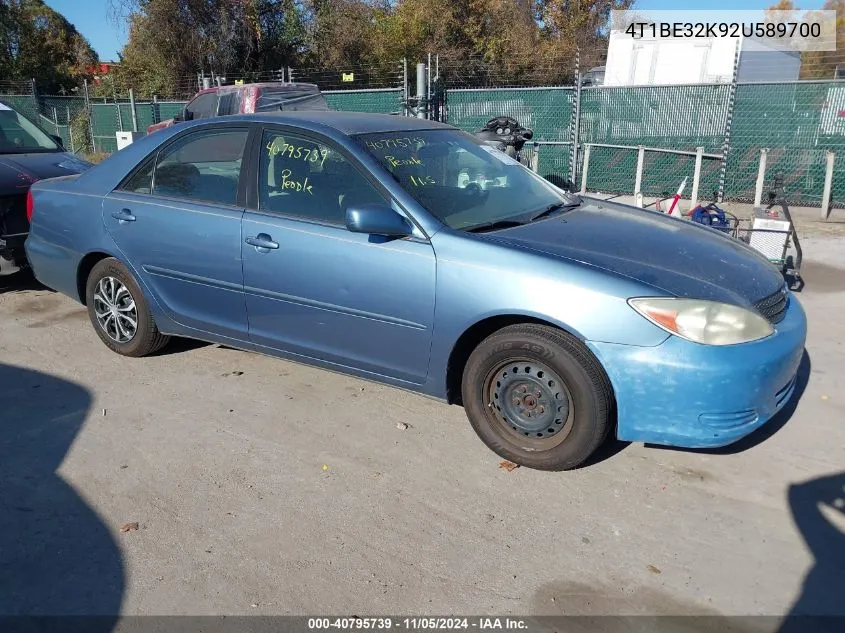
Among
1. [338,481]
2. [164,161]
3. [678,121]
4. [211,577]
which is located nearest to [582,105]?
[678,121]

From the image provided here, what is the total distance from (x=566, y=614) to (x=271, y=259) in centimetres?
242

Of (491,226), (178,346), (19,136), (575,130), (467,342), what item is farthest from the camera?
(575,130)

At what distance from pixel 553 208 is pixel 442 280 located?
44.6 inches

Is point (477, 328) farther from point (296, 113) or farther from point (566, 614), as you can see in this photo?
point (296, 113)

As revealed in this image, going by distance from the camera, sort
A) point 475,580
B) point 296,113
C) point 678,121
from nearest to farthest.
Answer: point 475,580, point 296,113, point 678,121

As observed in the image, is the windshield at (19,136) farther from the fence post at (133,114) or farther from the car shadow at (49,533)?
the fence post at (133,114)

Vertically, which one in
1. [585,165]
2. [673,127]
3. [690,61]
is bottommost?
[585,165]

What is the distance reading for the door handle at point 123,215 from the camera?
459 centimetres

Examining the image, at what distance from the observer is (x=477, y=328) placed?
11.5 feet

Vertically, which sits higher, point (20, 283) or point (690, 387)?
point (690, 387)

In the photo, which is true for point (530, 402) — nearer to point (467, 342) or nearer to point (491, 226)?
point (467, 342)

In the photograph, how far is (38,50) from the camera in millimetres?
30391

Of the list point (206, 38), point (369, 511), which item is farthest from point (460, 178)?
point (206, 38)

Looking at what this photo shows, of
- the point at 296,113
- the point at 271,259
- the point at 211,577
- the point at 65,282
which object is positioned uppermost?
the point at 296,113
